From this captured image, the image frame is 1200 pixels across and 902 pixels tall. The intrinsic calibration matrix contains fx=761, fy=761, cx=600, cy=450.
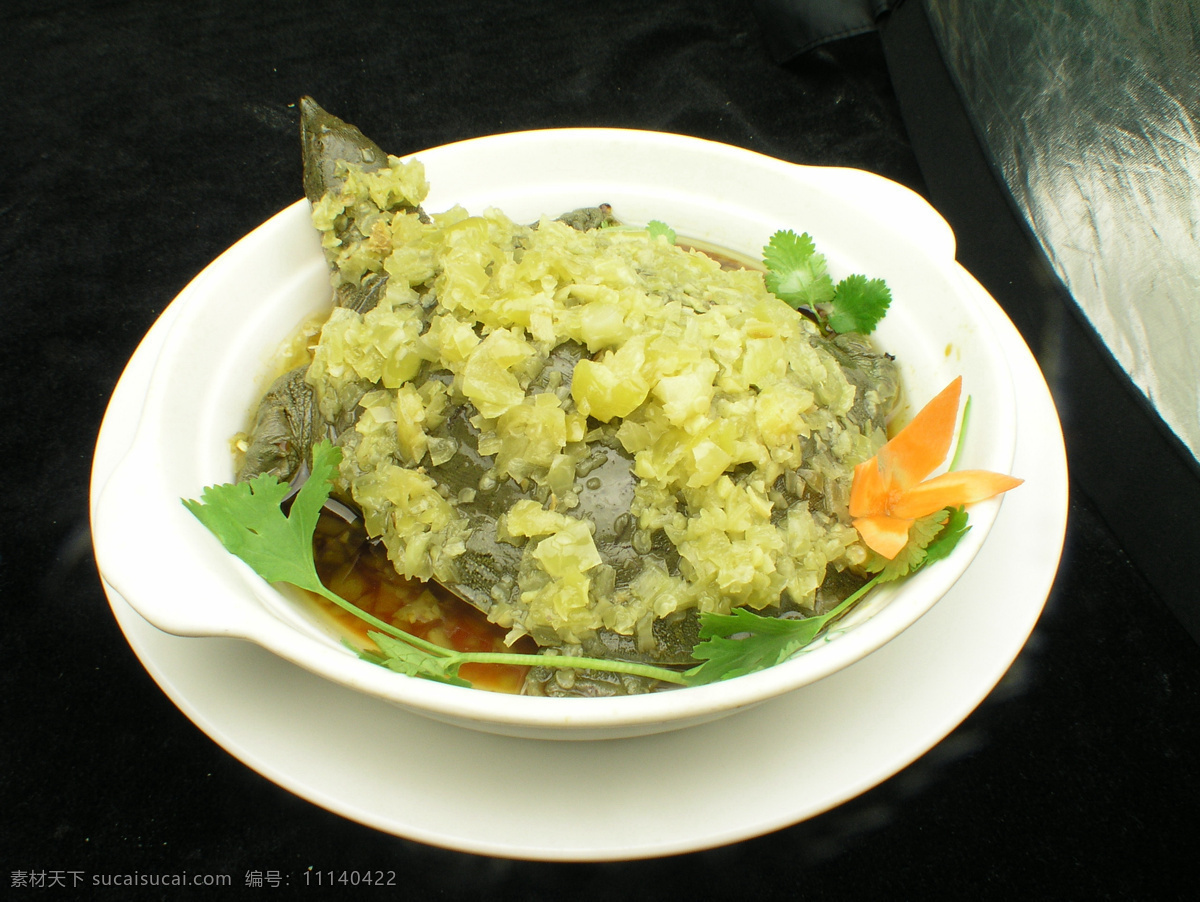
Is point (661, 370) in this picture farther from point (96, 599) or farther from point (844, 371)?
point (96, 599)

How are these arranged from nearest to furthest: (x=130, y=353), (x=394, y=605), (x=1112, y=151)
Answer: (x=394, y=605) → (x=1112, y=151) → (x=130, y=353)

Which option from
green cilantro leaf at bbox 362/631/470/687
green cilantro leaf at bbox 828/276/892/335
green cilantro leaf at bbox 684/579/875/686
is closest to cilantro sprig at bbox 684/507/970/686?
green cilantro leaf at bbox 684/579/875/686

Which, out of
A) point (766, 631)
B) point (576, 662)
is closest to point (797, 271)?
point (766, 631)

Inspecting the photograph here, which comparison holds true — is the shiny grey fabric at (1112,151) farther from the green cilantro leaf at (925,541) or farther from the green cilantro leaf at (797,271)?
the green cilantro leaf at (925,541)

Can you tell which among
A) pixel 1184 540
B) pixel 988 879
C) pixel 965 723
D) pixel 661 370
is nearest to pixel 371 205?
pixel 661 370

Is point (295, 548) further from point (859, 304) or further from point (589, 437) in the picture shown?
point (859, 304)

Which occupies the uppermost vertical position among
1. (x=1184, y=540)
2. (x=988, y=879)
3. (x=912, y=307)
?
(x=912, y=307)

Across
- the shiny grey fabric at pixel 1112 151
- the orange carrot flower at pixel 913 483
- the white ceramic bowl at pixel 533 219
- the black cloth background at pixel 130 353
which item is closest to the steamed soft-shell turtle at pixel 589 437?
the orange carrot flower at pixel 913 483
